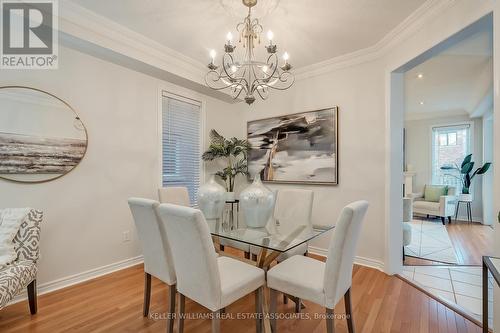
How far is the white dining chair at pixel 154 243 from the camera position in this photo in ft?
5.61

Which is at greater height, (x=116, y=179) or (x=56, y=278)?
(x=116, y=179)

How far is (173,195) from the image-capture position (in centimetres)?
282

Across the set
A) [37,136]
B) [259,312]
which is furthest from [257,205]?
[37,136]

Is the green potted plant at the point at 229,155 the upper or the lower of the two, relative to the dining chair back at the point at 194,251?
upper

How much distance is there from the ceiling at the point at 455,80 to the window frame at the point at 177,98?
319 cm

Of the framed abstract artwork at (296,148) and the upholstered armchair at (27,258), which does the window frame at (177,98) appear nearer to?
the framed abstract artwork at (296,148)

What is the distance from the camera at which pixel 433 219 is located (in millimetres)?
5844

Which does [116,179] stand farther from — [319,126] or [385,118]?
[385,118]

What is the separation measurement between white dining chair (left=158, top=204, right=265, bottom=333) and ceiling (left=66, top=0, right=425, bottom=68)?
75.3 inches

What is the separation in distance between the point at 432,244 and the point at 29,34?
19.9ft

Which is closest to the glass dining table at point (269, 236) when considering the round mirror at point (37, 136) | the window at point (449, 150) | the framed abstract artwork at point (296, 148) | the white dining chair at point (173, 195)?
the white dining chair at point (173, 195)

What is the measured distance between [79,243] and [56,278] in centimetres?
36

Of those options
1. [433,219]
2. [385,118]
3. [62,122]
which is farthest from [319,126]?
[433,219]

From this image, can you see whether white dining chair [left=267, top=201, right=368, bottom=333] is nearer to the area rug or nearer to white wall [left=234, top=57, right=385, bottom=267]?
white wall [left=234, top=57, right=385, bottom=267]
